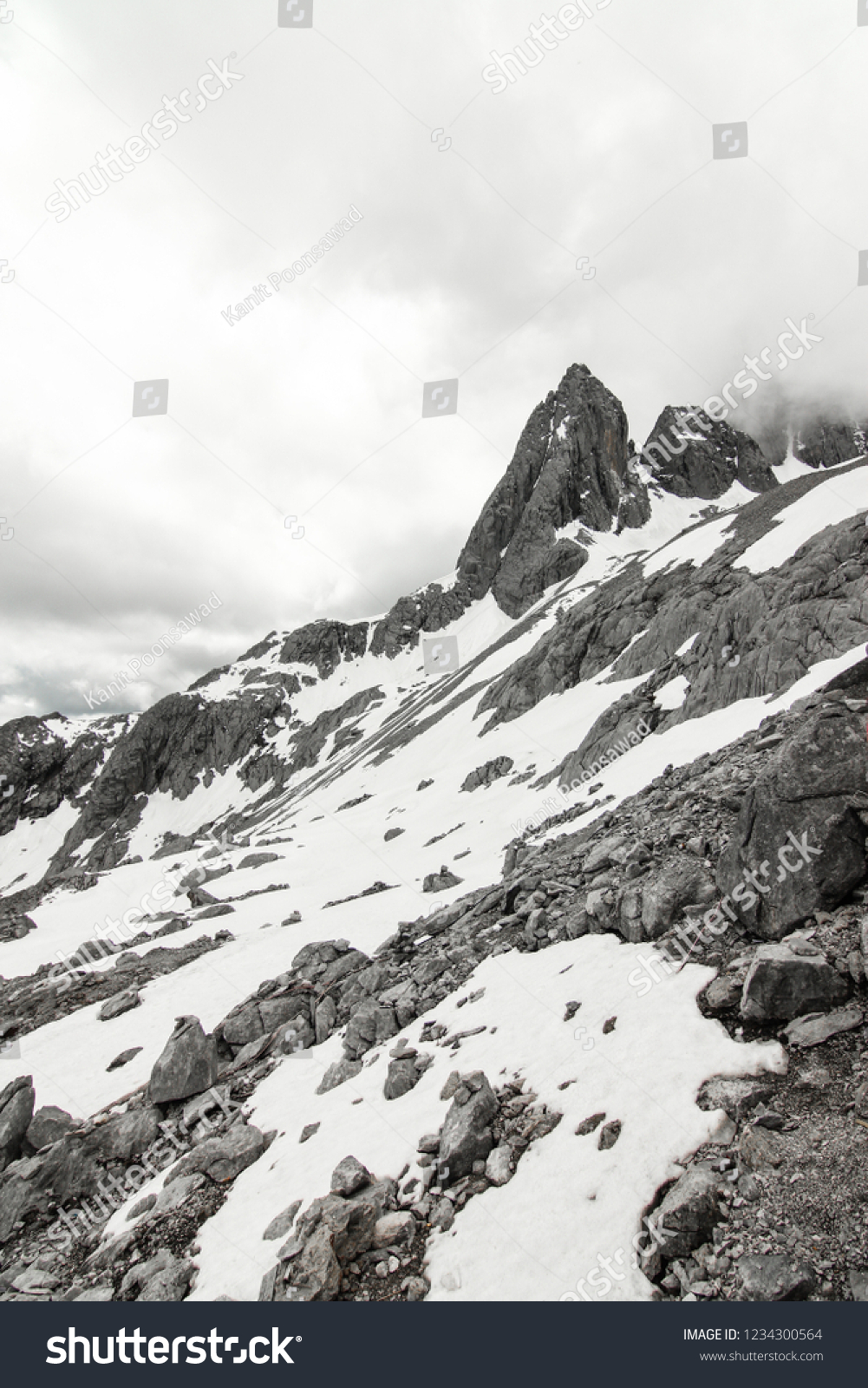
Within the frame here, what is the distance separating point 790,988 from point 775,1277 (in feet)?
10.9

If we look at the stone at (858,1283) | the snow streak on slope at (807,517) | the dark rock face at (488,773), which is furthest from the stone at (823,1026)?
the dark rock face at (488,773)

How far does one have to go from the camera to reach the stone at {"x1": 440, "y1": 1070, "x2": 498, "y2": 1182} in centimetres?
784

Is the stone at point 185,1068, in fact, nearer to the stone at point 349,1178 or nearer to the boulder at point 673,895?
the stone at point 349,1178

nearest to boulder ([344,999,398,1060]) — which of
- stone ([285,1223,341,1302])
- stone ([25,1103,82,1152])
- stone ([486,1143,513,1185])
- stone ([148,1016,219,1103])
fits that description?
stone ([148,1016,219,1103])

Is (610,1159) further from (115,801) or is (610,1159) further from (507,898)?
(115,801)

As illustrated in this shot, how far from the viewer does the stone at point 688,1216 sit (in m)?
5.62

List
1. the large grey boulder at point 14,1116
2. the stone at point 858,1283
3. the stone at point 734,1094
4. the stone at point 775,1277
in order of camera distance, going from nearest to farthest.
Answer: the stone at point 858,1283 < the stone at point 775,1277 < the stone at point 734,1094 < the large grey boulder at point 14,1116

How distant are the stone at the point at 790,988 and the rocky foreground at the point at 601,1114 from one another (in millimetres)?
27

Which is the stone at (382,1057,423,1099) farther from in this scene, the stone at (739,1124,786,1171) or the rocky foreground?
the stone at (739,1124,786,1171)

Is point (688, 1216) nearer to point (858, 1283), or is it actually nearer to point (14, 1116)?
point (858, 1283)

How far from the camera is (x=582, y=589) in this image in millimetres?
104438

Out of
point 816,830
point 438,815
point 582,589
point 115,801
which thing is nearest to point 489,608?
point 582,589

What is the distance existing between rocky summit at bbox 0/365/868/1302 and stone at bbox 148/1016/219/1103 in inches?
3.0

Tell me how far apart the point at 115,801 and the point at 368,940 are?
570 ft
